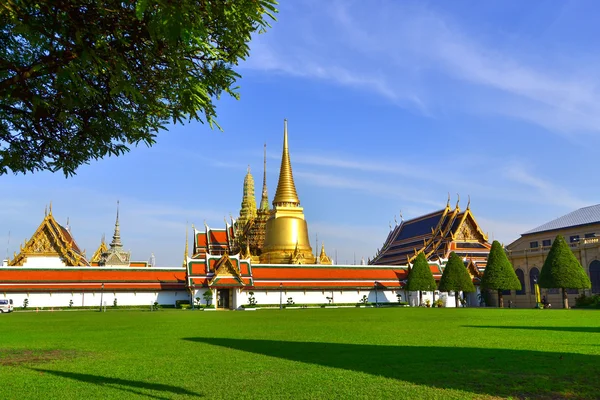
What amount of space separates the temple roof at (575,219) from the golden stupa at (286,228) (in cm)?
3496

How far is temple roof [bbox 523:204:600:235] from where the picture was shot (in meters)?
69.3

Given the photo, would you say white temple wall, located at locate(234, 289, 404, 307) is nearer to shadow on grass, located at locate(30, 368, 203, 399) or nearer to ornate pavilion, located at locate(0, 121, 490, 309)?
ornate pavilion, located at locate(0, 121, 490, 309)

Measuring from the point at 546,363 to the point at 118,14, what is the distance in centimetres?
1026

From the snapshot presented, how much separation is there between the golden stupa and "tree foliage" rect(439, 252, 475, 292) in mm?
28114

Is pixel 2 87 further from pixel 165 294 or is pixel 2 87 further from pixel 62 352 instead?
pixel 165 294

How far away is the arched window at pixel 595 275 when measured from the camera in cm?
5547

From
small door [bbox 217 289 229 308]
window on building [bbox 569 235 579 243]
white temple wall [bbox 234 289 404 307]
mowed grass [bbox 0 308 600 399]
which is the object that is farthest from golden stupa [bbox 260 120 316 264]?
mowed grass [bbox 0 308 600 399]

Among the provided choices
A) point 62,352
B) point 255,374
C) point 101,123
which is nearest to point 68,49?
point 101,123

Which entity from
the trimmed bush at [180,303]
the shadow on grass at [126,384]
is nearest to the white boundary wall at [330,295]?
the trimmed bush at [180,303]

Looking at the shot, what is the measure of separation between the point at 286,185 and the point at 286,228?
8.42 meters

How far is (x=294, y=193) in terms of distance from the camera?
8712cm

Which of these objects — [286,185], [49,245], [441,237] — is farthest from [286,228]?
[49,245]

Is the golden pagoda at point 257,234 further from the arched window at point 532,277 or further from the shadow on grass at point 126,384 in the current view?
the shadow on grass at point 126,384

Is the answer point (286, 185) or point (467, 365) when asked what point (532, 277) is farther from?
point (467, 365)
